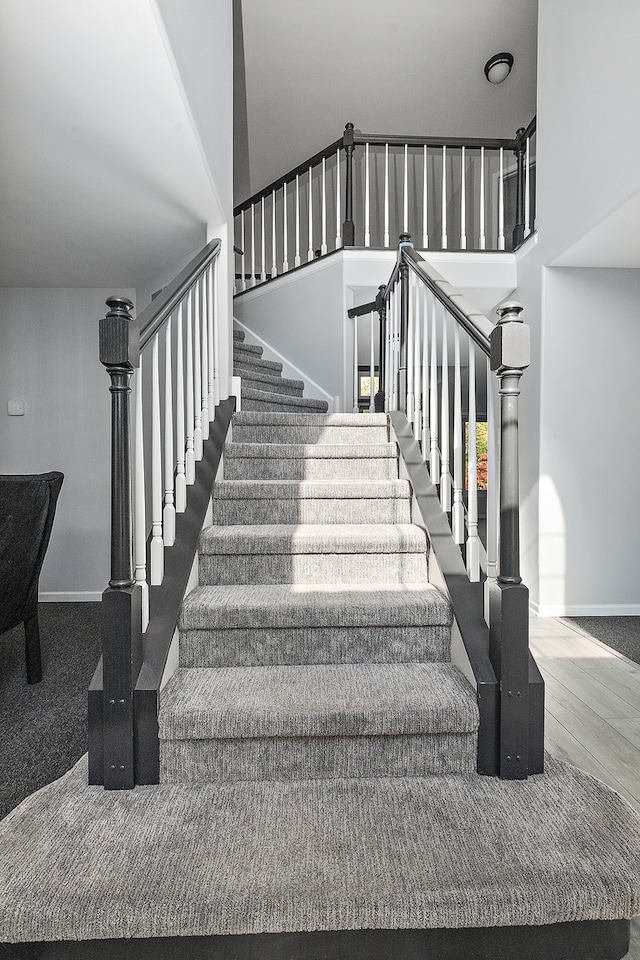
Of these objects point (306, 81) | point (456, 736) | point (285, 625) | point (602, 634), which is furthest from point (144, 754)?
point (306, 81)

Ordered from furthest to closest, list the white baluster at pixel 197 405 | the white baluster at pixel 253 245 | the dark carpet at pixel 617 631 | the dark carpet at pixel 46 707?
1. the white baluster at pixel 253 245
2. the dark carpet at pixel 617 631
3. the white baluster at pixel 197 405
4. the dark carpet at pixel 46 707

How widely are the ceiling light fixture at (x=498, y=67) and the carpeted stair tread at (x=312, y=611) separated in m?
5.11

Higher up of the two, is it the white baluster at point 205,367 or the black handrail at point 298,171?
the black handrail at point 298,171

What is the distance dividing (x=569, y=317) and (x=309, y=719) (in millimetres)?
3004

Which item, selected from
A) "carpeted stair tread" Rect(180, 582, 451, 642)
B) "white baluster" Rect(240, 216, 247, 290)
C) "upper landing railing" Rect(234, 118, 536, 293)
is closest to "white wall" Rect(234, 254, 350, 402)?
"upper landing railing" Rect(234, 118, 536, 293)

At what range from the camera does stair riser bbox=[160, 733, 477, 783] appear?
4.91 feet

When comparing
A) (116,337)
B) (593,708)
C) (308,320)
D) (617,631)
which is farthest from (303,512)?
Result: (308,320)

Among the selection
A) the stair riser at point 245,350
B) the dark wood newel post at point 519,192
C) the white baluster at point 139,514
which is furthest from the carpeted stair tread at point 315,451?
the dark wood newel post at point 519,192

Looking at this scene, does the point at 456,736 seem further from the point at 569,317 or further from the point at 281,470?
the point at 569,317

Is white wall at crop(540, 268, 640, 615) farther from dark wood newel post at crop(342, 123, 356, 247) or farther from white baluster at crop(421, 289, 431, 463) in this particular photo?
dark wood newel post at crop(342, 123, 356, 247)

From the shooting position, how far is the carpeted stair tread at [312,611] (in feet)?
5.95

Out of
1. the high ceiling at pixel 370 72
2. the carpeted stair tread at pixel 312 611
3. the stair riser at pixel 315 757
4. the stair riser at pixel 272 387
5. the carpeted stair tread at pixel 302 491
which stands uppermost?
the high ceiling at pixel 370 72

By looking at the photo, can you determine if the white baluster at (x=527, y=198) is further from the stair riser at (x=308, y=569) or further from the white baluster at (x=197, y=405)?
the stair riser at (x=308, y=569)

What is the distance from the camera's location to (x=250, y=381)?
429cm
